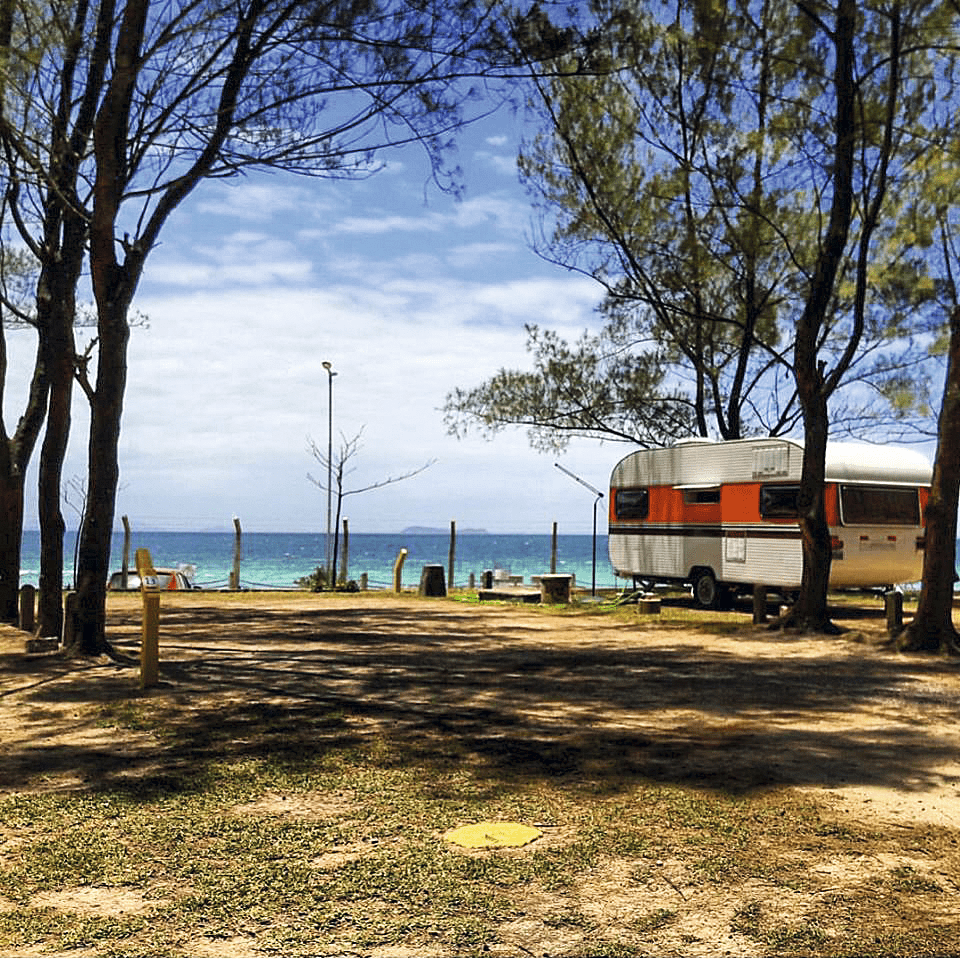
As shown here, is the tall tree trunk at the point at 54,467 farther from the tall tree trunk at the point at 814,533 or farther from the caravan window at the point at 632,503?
the caravan window at the point at 632,503

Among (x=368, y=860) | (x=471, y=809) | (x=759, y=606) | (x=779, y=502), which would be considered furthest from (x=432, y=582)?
(x=368, y=860)

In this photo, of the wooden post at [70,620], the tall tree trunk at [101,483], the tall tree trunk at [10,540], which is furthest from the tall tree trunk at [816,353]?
the tall tree trunk at [10,540]

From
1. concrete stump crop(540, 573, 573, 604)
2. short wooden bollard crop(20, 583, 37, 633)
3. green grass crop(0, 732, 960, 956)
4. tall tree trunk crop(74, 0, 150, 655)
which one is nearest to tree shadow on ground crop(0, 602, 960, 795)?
green grass crop(0, 732, 960, 956)

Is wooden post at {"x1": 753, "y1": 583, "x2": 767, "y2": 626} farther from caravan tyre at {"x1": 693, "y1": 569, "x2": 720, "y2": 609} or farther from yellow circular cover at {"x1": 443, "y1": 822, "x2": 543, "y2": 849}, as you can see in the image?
yellow circular cover at {"x1": 443, "y1": 822, "x2": 543, "y2": 849}

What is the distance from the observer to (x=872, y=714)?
30.2 ft

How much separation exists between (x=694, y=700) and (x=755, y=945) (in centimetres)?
575

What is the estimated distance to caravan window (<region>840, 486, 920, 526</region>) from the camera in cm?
1847

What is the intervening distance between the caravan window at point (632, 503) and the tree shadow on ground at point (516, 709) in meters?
7.79

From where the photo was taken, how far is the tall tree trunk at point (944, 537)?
539 inches

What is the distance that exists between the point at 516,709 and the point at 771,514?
1114cm

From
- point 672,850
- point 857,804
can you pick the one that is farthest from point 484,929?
point 857,804

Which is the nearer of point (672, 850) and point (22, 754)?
point (672, 850)

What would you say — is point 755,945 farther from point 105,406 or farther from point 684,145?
point 684,145

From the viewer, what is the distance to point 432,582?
2470 centimetres
